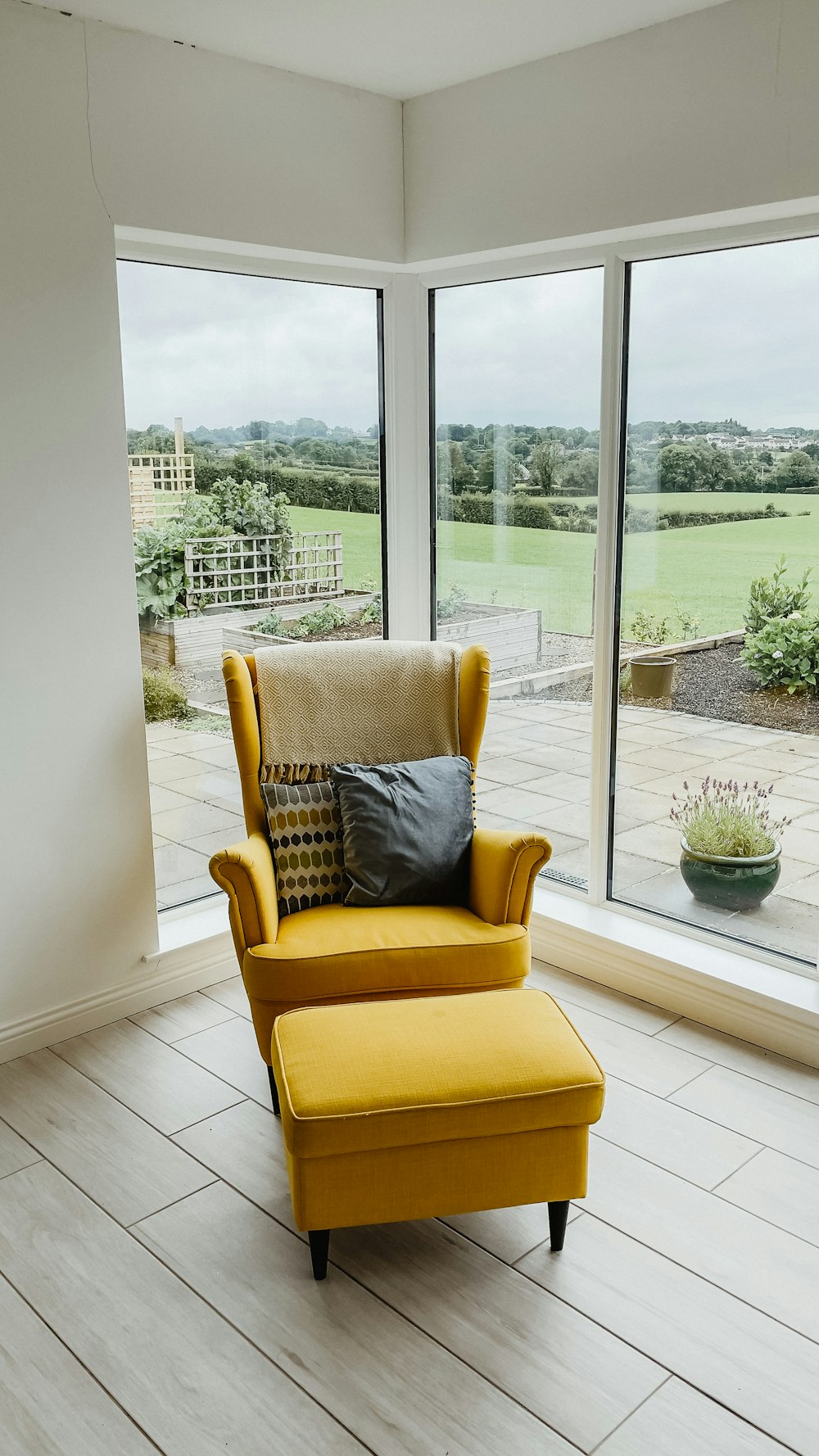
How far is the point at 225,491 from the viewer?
3.50 meters

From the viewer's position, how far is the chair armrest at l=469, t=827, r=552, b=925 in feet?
9.29

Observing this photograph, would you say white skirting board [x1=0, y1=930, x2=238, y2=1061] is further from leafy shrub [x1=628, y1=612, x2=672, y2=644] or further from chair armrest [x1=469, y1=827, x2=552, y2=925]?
leafy shrub [x1=628, y1=612, x2=672, y2=644]

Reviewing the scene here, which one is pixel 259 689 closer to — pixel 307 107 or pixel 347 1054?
pixel 347 1054

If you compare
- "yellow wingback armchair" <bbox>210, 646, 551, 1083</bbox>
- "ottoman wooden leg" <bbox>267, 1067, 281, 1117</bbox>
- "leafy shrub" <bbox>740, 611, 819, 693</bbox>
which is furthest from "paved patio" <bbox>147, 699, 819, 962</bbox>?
"ottoman wooden leg" <bbox>267, 1067, 281, 1117</bbox>

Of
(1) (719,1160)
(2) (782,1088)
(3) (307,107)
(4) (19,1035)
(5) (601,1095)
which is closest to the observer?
(5) (601,1095)

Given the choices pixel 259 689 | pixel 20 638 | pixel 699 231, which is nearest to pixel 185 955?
pixel 259 689

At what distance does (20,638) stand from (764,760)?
6.61ft

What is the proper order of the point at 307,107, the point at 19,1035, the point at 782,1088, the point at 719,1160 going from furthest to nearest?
the point at 307,107 → the point at 19,1035 → the point at 782,1088 → the point at 719,1160

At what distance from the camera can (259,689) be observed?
10.3 ft

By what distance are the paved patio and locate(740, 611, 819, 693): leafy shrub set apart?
0.48 ft

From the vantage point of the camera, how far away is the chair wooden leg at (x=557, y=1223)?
2.25 metres

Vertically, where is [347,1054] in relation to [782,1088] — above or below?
above

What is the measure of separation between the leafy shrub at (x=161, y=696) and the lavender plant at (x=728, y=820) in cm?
151

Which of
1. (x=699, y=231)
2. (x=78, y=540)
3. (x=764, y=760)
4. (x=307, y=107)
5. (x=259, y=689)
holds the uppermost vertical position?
(x=307, y=107)
